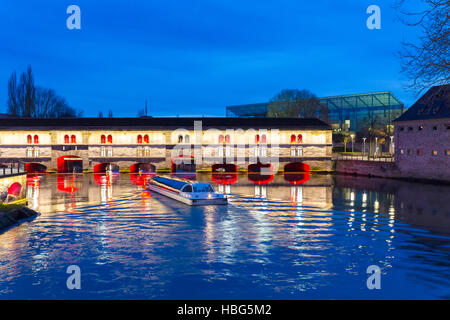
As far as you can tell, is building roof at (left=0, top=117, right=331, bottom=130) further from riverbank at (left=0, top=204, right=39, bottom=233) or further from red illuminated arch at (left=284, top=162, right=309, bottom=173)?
riverbank at (left=0, top=204, right=39, bottom=233)

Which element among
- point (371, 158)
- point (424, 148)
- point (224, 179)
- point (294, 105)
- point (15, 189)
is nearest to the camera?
point (15, 189)

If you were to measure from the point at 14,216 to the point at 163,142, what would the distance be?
45.8 meters

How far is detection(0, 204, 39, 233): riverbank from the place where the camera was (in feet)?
91.2

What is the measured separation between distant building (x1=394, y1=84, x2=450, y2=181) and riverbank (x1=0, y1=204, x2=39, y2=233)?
46.7m

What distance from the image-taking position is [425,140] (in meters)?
58.1

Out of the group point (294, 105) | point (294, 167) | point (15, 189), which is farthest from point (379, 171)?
point (15, 189)

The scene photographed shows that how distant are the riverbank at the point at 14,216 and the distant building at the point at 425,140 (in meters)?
46.7

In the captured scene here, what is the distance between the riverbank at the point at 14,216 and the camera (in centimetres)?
2779

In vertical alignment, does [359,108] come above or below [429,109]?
above

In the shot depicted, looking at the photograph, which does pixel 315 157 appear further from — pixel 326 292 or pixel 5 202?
pixel 326 292

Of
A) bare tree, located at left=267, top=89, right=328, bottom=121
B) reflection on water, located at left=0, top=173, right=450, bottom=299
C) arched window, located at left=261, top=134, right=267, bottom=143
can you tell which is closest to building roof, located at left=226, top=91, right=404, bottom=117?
bare tree, located at left=267, top=89, right=328, bottom=121

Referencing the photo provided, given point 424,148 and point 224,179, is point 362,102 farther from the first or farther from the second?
point 224,179
